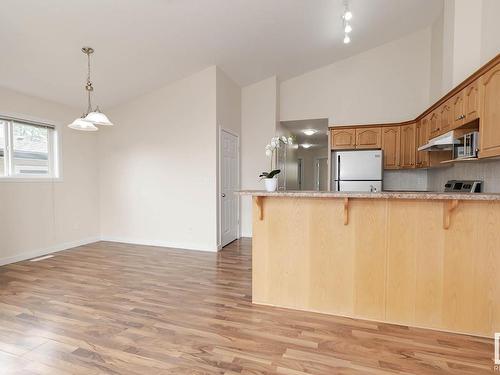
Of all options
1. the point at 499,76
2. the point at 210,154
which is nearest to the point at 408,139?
the point at 499,76

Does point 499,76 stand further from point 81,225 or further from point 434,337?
point 81,225

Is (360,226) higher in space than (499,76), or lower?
lower

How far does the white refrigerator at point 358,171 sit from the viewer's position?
15.3 feet

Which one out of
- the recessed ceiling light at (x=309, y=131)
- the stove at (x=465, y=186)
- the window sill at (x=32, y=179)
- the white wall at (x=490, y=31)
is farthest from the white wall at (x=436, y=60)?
the window sill at (x=32, y=179)

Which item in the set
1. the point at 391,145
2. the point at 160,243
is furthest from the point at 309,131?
the point at 160,243

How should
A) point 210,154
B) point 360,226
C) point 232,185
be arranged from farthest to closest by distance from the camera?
point 232,185 < point 210,154 < point 360,226

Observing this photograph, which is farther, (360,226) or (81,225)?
(81,225)

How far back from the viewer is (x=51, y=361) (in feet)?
6.08

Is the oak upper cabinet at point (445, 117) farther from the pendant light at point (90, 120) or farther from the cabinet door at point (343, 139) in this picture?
the pendant light at point (90, 120)

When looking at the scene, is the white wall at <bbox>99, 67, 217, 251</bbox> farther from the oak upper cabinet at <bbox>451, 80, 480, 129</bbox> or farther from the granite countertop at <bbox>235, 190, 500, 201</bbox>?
the oak upper cabinet at <bbox>451, 80, 480, 129</bbox>

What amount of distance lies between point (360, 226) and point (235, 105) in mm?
3992

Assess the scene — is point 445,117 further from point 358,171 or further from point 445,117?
point 358,171

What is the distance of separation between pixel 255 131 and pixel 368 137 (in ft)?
7.52

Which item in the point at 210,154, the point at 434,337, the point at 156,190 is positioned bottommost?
the point at 434,337
